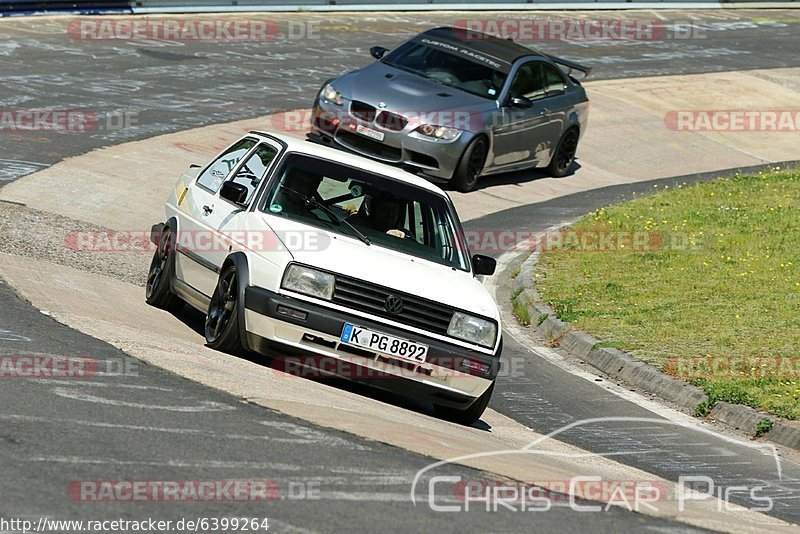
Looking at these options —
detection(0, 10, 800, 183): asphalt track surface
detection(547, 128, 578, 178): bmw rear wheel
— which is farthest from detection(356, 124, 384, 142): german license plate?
detection(547, 128, 578, 178): bmw rear wheel

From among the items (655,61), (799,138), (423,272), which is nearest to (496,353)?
(423,272)

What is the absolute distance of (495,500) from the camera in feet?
20.1

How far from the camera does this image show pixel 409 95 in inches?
685

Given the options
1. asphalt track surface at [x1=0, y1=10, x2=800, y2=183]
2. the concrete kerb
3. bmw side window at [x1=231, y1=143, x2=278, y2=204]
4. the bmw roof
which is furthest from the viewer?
the bmw roof

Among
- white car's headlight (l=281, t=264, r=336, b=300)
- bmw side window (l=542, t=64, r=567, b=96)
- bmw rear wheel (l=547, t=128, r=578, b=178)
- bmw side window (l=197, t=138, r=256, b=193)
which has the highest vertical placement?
bmw side window (l=197, t=138, r=256, b=193)

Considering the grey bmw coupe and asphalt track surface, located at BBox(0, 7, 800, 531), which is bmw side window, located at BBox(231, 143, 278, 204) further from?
the grey bmw coupe

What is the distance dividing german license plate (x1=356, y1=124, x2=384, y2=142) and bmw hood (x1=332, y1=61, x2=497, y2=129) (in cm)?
33

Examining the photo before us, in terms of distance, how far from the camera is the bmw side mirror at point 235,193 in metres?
9.50

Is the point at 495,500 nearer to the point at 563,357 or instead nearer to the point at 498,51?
the point at 563,357

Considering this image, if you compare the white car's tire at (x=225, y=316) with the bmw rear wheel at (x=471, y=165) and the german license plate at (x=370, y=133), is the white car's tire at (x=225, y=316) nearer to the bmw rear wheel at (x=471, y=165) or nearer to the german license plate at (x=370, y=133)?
the german license plate at (x=370, y=133)

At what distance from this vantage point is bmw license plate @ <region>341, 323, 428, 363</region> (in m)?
8.44

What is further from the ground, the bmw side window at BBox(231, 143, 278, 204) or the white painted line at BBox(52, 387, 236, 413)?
the bmw side window at BBox(231, 143, 278, 204)

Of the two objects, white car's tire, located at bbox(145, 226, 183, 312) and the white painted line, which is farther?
white car's tire, located at bbox(145, 226, 183, 312)

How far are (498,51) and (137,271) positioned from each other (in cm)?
844
